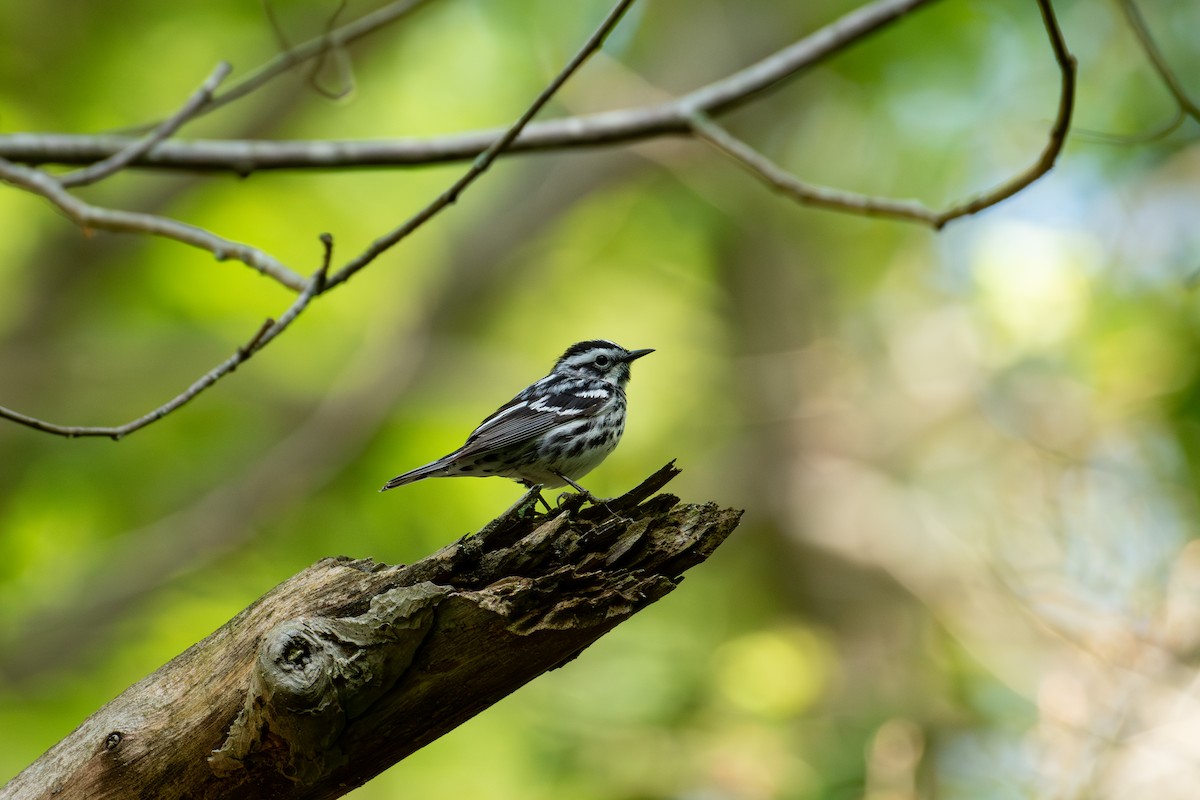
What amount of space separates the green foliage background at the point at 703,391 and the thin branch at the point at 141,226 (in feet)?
11.4

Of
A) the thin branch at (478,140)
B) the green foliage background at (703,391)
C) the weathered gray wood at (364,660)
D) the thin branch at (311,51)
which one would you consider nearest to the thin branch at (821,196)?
the thin branch at (478,140)

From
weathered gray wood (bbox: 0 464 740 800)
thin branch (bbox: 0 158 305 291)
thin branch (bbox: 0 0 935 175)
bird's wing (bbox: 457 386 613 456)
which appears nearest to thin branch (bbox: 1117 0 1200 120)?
thin branch (bbox: 0 0 935 175)

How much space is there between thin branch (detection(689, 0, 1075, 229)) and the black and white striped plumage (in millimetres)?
1557

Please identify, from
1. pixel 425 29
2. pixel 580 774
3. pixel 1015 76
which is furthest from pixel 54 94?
pixel 1015 76

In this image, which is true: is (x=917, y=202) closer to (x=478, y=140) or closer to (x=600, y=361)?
(x=600, y=361)

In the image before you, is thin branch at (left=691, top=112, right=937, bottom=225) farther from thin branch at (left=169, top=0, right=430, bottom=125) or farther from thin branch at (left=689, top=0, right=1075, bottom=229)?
thin branch at (left=169, top=0, right=430, bottom=125)

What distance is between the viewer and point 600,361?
292 inches

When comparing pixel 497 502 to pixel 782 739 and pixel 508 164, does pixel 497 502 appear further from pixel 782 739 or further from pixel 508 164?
pixel 508 164

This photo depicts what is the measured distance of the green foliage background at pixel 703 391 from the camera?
861cm

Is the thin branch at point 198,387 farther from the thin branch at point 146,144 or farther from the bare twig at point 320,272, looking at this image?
the thin branch at point 146,144

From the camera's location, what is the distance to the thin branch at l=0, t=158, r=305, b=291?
5.29m

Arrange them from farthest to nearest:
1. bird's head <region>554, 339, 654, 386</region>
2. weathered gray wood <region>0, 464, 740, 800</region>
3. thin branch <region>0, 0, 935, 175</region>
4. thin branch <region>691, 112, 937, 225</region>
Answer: bird's head <region>554, 339, 654, 386</region>, thin branch <region>0, 0, 935, 175</region>, thin branch <region>691, 112, 937, 225</region>, weathered gray wood <region>0, 464, 740, 800</region>

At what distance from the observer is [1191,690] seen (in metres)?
7.61

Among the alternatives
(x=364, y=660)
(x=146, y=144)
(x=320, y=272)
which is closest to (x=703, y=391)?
(x=146, y=144)
